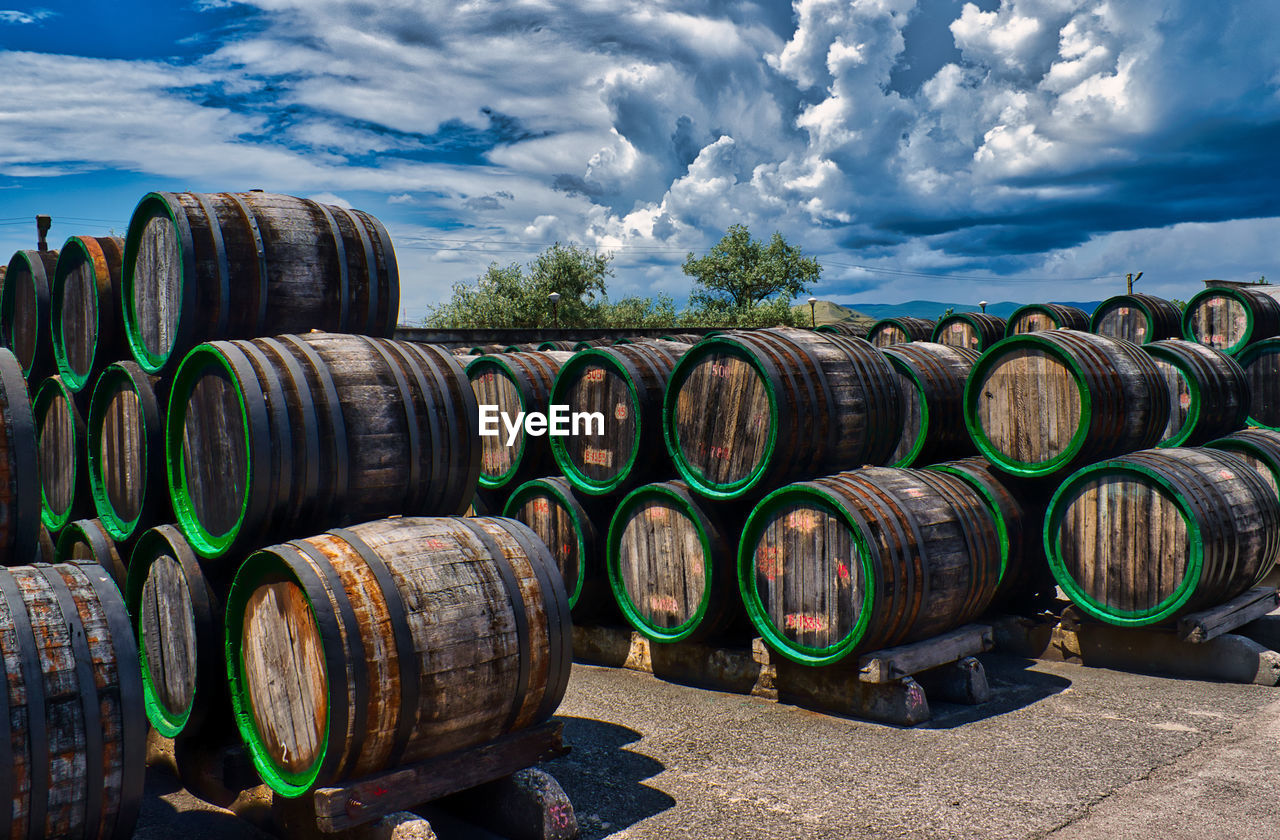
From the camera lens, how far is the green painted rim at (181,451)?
197 inches

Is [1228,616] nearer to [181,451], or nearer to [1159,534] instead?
[1159,534]

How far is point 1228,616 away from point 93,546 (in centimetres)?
811

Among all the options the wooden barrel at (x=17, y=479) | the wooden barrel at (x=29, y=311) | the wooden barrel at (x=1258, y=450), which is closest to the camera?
the wooden barrel at (x=17, y=479)

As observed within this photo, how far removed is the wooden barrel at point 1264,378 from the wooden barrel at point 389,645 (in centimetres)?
1129

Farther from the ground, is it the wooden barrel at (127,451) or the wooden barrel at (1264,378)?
the wooden barrel at (1264,378)

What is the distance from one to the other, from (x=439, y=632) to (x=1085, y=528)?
17.7ft

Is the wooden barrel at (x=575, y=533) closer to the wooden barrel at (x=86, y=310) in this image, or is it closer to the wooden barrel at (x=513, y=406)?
the wooden barrel at (x=513, y=406)

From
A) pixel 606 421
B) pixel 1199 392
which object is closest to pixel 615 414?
pixel 606 421

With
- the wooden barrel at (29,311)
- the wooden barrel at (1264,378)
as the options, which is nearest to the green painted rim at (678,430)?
the wooden barrel at (29,311)

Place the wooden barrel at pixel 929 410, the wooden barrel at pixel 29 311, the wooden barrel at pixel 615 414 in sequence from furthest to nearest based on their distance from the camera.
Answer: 1. the wooden barrel at pixel 929 410
2. the wooden barrel at pixel 615 414
3. the wooden barrel at pixel 29 311

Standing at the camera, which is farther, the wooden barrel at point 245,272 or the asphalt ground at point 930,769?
the wooden barrel at point 245,272

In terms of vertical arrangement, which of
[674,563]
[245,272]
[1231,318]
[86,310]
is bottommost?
[674,563]

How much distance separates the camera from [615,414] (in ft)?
25.8

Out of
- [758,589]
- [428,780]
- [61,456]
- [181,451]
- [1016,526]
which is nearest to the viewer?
[428,780]
